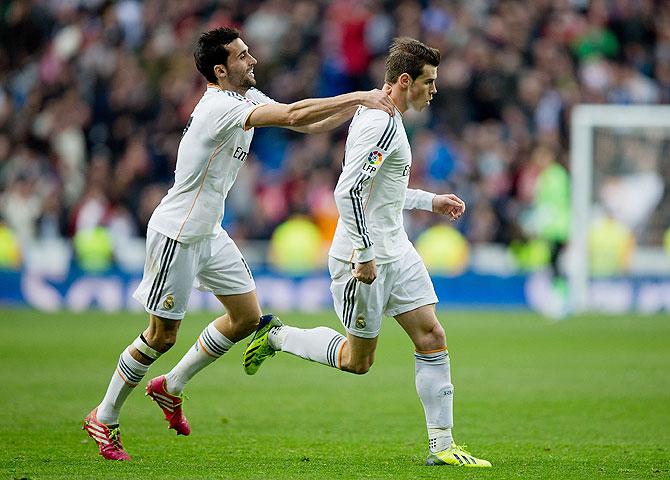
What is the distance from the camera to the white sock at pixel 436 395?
23.9 feet

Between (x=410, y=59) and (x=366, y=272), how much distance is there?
1327mm

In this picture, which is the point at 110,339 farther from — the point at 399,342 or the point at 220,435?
the point at 220,435

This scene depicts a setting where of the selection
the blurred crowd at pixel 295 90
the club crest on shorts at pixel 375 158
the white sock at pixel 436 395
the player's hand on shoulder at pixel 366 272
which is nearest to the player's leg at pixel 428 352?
the white sock at pixel 436 395

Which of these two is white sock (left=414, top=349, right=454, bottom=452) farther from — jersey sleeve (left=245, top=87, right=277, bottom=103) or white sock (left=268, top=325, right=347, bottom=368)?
jersey sleeve (left=245, top=87, right=277, bottom=103)

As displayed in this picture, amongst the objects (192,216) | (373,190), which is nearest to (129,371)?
(192,216)

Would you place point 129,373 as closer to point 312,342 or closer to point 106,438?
point 106,438

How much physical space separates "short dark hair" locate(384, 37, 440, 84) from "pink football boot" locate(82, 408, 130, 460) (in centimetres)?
281

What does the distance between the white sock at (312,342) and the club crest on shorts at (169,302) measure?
2.48ft

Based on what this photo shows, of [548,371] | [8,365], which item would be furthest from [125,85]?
[548,371]

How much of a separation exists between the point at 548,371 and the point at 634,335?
4.10 metres

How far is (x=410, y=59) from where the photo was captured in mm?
7270

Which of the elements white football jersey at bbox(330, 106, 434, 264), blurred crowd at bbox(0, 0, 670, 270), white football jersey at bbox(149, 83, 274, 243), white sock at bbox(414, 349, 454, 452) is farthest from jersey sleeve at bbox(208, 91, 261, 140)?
blurred crowd at bbox(0, 0, 670, 270)

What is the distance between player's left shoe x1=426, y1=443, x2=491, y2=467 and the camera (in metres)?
7.15

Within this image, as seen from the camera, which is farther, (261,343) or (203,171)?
(261,343)
